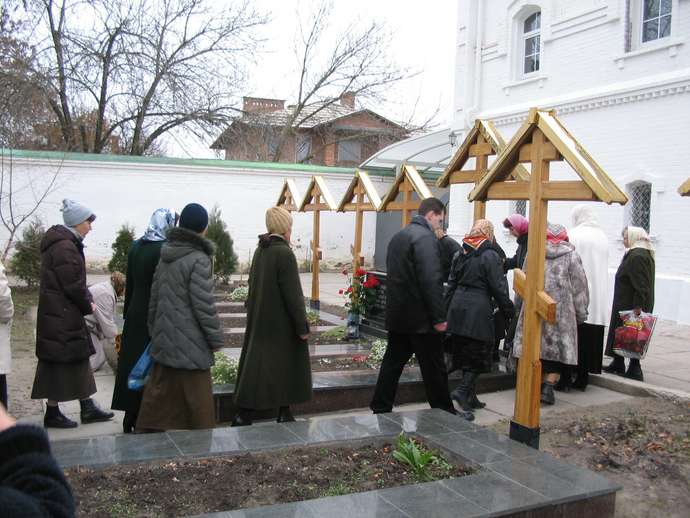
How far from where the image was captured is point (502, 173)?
5.11m

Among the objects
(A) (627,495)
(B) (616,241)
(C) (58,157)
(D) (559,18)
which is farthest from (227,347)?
(C) (58,157)

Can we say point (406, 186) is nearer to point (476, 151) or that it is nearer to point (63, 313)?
point (476, 151)

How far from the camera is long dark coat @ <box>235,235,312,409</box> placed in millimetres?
5039

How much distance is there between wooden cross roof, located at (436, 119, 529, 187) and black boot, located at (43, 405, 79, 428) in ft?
14.6

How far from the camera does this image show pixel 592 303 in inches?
273

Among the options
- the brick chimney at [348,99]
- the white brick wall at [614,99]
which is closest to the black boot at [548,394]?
the white brick wall at [614,99]

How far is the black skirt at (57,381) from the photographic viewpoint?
5090mm

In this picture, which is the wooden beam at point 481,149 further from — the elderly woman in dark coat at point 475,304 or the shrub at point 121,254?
the shrub at point 121,254

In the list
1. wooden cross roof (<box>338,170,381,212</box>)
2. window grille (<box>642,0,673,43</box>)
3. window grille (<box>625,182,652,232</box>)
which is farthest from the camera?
window grille (<box>625,182,652,232</box>)

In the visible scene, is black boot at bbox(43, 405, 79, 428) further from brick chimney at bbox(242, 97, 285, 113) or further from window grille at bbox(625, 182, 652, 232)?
brick chimney at bbox(242, 97, 285, 113)

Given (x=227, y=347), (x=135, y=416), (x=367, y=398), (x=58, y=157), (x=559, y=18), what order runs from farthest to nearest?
(x=58, y=157), (x=559, y=18), (x=227, y=347), (x=367, y=398), (x=135, y=416)

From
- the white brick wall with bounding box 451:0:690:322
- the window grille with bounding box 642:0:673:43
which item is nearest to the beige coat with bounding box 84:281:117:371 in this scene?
the white brick wall with bounding box 451:0:690:322

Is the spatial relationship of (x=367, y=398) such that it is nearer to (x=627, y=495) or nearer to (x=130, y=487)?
(x=627, y=495)

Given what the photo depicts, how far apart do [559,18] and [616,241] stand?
490cm
